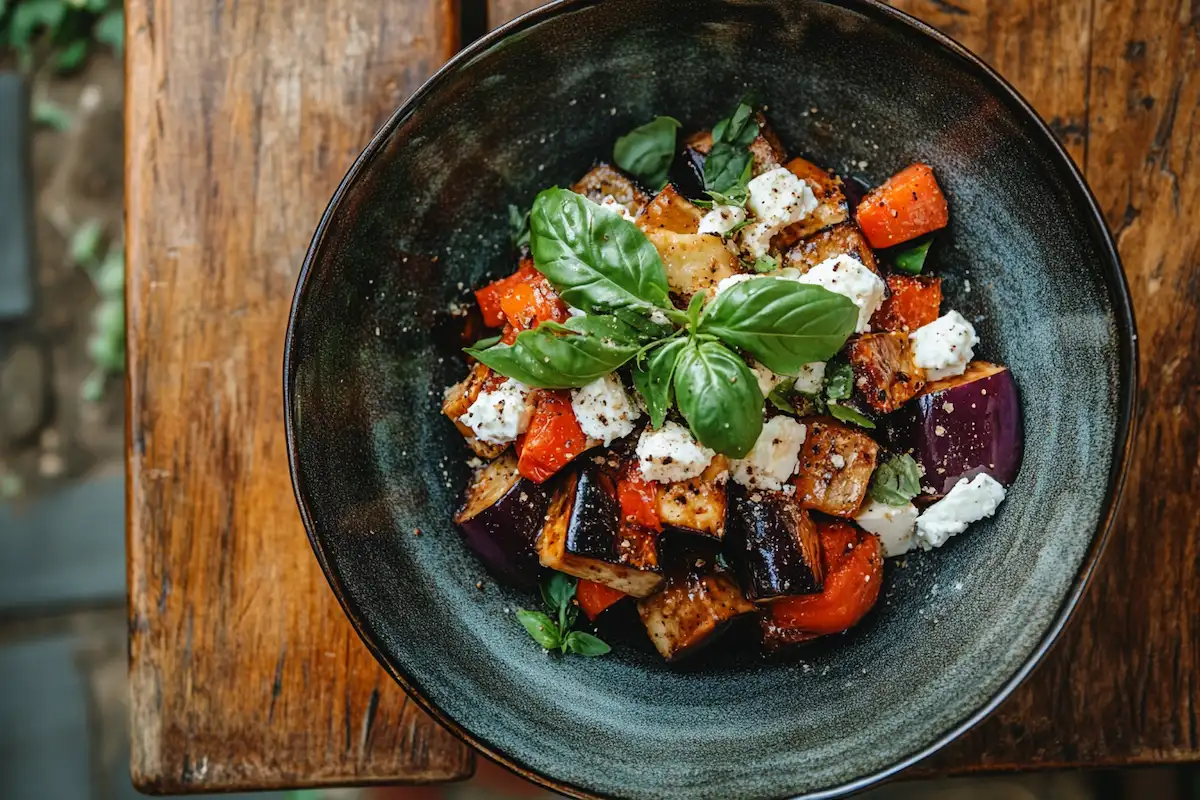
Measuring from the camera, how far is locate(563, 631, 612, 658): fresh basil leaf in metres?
1.90

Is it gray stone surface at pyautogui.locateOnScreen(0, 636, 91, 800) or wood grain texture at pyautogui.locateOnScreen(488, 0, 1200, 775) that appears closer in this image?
wood grain texture at pyautogui.locateOnScreen(488, 0, 1200, 775)

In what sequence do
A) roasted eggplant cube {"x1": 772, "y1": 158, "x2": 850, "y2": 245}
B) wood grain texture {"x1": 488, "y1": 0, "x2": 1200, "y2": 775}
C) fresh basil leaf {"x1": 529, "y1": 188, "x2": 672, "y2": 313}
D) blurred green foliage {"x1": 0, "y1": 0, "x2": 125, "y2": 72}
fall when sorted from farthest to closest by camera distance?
blurred green foliage {"x1": 0, "y1": 0, "x2": 125, "y2": 72} < wood grain texture {"x1": 488, "y1": 0, "x2": 1200, "y2": 775} < roasted eggplant cube {"x1": 772, "y1": 158, "x2": 850, "y2": 245} < fresh basil leaf {"x1": 529, "y1": 188, "x2": 672, "y2": 313}

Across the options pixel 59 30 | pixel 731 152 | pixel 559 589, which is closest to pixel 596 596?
pixel 559 589

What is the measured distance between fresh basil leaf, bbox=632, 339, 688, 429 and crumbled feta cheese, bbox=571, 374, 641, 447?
0.05m

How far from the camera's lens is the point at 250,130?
218 centimetres

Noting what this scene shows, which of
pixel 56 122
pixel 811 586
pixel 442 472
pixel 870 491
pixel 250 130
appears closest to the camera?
pixel 811 586

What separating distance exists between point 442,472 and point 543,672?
1.45ft

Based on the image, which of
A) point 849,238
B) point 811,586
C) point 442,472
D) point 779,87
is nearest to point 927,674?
point 811,586

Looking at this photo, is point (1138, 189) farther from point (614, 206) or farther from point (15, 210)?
point (15, 210)

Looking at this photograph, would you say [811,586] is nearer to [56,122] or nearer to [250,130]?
[250,130]

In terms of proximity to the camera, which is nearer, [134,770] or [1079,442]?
[1079,442]

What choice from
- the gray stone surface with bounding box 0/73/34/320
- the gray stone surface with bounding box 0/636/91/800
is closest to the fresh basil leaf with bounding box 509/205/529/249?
the gray stone surface with bounding box 0/73/34/320

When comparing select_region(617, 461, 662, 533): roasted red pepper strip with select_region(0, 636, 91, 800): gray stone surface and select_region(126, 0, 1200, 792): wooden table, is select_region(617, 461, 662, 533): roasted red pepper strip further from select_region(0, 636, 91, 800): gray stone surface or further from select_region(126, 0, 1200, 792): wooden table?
select_region(0, 636, 91, 800): gray stone surface

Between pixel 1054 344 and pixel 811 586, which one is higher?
pixel 1054 344
